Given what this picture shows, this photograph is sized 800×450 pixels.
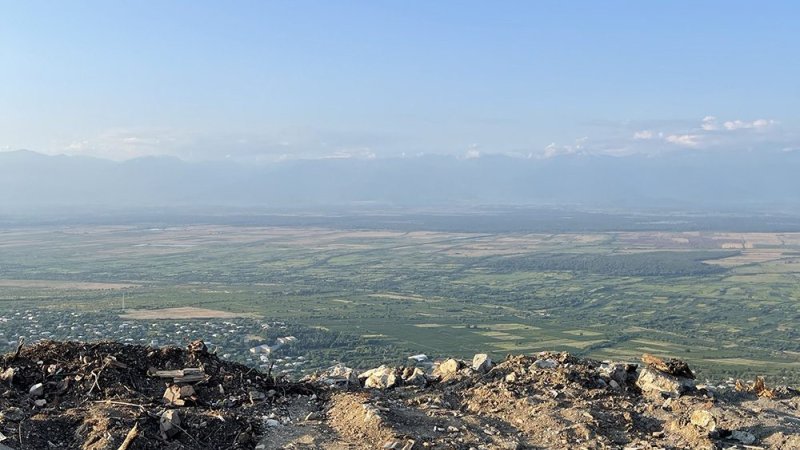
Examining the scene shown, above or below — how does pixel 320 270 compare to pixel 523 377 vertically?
below

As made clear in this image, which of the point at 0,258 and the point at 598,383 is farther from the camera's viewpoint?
the point at 0,258

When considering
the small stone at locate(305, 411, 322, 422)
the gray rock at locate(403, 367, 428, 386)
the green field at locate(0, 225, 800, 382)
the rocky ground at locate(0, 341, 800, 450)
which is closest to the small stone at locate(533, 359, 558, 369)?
the rocky ground at locate(0, 341, 800, 450)

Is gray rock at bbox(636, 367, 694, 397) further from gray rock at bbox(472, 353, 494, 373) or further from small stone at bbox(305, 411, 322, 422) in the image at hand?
small stone at bbox(305, 411, 322, 422)

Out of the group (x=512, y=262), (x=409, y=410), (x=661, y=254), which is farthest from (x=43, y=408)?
(x=661, y=254)

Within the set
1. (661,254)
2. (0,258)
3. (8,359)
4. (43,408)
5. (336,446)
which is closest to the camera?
(336,446)

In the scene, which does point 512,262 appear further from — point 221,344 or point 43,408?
point 43,408

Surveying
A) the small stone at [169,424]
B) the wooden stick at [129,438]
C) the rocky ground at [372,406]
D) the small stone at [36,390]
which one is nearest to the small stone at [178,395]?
the rocky ground at [372,406]
